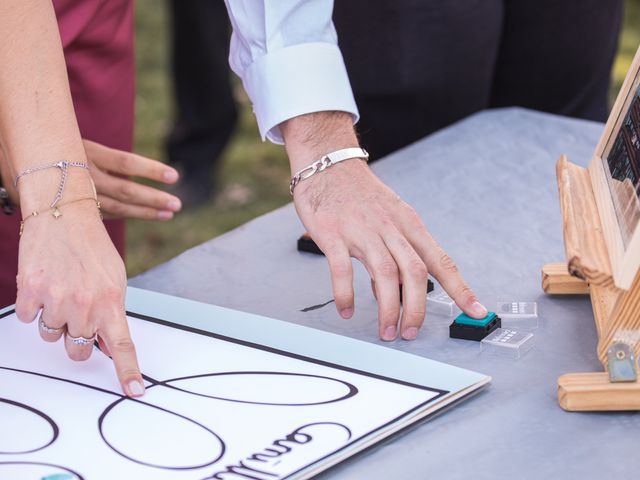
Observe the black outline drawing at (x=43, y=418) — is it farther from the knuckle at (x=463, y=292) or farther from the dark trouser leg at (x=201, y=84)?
the dark trouser leg at (x=201, y=84)

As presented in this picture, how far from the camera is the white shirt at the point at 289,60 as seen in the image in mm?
1154

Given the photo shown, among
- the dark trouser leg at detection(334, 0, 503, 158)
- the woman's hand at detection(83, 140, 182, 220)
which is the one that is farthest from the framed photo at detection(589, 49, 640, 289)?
the dark trouser leg at detection(334, 0, 503, 158)

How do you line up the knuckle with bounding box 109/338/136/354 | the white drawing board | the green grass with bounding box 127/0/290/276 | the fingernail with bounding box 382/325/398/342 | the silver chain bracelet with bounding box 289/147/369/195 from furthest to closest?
the green grass with bounding box 127/0/290/276, the silver chain bracelet with bounding box 289/147/369/195, the fingernail with bounding box 382/325/398/342, the knuckle with bounding box 109/338/136/354, the white drawing board

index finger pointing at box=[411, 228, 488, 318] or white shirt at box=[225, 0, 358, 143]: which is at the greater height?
white shirt at box=[225, 0, 358, 143]

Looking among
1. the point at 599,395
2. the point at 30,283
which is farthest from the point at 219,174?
the point at 599,395

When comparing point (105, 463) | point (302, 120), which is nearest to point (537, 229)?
point (302, 120)

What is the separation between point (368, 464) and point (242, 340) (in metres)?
0.23

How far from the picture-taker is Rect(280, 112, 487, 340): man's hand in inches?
38.9

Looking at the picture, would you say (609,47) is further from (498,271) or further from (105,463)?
(105,463)

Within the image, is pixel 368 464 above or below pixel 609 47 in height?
below

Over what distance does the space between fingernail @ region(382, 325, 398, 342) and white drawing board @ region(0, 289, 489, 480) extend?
40 mm

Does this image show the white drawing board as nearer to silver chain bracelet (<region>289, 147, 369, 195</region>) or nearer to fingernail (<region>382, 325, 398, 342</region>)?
fingernail (<region>382, 325, 398, 342</region>)

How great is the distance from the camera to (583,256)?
2.72 feet

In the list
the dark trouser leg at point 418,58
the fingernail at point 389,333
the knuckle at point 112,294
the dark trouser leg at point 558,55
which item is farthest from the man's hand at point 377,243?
the dark trouser leg at point 558,55
